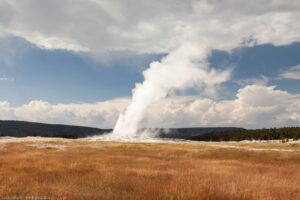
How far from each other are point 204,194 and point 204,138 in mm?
148908

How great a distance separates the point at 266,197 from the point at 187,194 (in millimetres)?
2661

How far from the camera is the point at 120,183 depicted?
30.1 feet

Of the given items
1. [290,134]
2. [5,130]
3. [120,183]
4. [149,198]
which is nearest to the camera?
[149,198]

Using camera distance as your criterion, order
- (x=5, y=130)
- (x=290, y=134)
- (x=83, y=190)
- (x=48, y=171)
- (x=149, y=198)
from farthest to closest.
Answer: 1. (x=5, y=130)
2. (x=290, y=134)
3. (x=48, y=171)
4. (x=83, y=190)
5. (x=149, y=198)

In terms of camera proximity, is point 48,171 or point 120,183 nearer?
point 120,183

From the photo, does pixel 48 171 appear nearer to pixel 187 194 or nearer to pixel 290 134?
pixel 187 194

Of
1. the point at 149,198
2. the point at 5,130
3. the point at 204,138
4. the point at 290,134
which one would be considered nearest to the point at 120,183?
the point at 149,198

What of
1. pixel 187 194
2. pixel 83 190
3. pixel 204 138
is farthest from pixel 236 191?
pixel 204 138

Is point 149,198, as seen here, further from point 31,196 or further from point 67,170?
point 67,170

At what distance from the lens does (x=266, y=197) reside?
7.28m

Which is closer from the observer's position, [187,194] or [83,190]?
[187,194]

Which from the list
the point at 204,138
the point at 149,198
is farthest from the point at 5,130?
the point at 149,198

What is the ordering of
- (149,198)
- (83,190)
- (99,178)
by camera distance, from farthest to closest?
(99,178)
(83,190)
(149,198)

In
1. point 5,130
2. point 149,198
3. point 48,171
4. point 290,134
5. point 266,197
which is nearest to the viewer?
point 149,198
